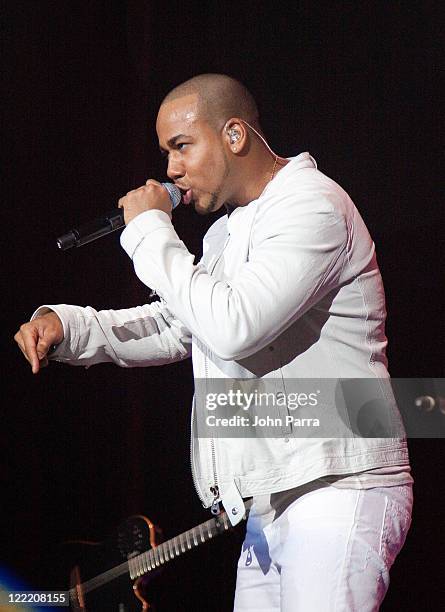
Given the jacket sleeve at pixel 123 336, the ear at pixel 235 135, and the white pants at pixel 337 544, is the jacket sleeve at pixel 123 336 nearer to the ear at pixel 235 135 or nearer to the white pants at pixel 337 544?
the ear at pixel 235 135

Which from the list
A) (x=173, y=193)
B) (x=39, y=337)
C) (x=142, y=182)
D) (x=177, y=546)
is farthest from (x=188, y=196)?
(x=142, y=182)

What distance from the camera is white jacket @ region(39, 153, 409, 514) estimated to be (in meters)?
1.25

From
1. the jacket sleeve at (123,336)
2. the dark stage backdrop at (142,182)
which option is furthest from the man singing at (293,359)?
the dark stage backdrop at (142,182)

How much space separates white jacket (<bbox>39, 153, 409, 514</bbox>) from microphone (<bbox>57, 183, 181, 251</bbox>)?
0.20m

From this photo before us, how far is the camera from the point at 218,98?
1649mm

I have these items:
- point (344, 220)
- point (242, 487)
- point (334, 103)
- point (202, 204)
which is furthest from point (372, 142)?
point (242, 487)

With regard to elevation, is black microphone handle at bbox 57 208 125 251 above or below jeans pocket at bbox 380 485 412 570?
above

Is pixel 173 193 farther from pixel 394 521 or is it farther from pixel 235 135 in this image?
pixel 394 521

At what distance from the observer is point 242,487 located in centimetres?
131

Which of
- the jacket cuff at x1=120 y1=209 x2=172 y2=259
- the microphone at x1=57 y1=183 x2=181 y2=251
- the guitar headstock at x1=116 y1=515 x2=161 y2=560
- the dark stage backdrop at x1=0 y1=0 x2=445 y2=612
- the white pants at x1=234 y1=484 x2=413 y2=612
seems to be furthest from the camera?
the dark stage backdrop at x1=0 y1=0 x2=445 y2=612

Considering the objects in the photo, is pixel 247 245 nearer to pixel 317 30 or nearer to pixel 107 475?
pixel 317 30

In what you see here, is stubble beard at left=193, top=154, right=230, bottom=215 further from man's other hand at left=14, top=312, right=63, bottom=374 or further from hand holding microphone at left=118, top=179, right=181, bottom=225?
man's other hand at left=14, top=312, right=63, bottom=374

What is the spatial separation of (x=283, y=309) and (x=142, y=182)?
148cm

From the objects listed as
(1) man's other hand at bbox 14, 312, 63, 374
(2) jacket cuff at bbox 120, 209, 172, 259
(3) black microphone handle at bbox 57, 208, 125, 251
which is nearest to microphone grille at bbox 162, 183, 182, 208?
(3) black microphone handle at bbox 57, 208, 125, 251
